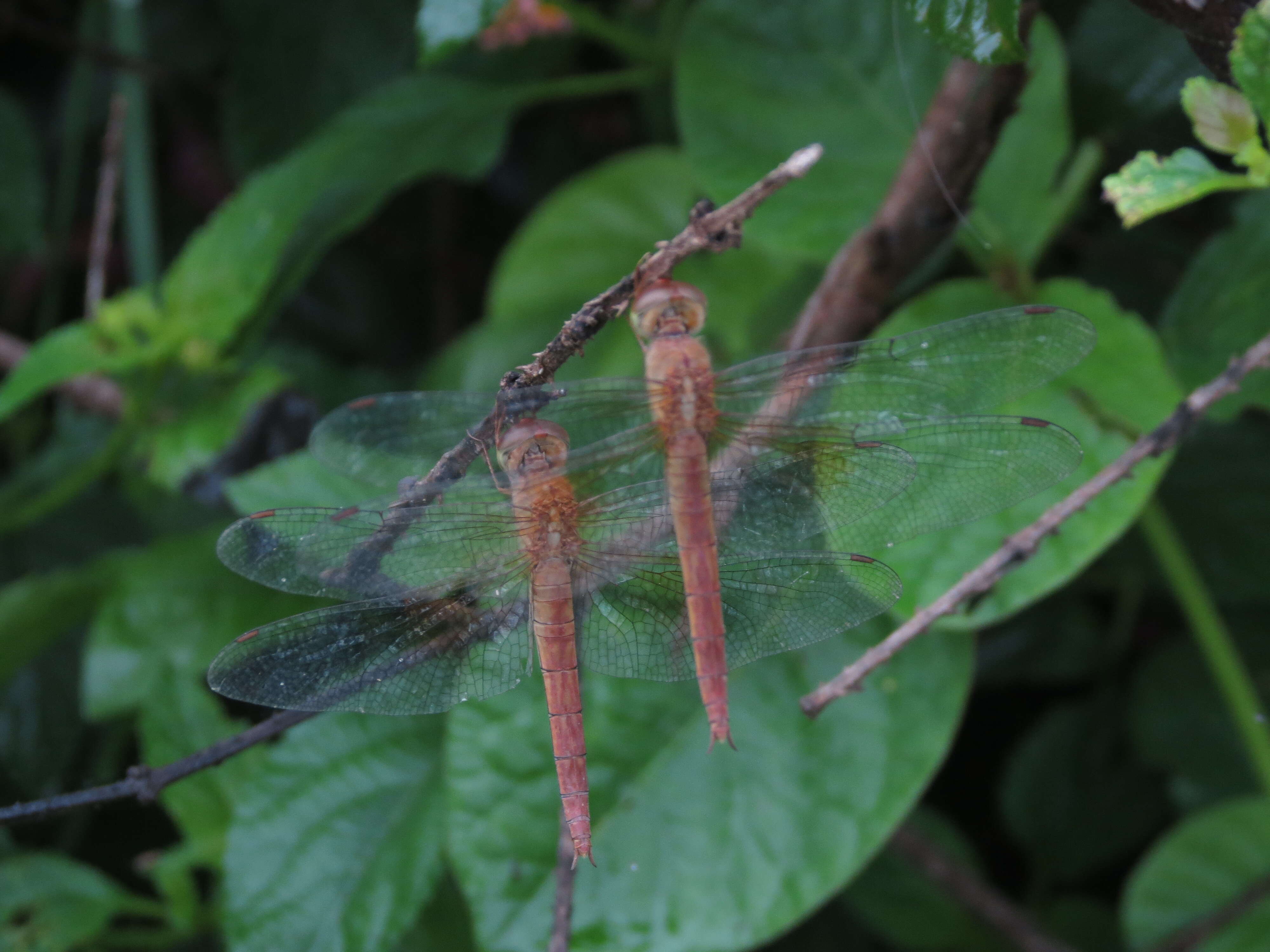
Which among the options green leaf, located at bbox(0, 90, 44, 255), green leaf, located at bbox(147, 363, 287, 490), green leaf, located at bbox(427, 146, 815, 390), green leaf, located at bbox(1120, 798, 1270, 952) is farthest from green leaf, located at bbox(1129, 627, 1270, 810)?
green leaf, located at bbox(0, 90, 44, 255)

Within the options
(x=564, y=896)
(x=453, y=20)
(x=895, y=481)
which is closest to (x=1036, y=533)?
(x=895, y=481)

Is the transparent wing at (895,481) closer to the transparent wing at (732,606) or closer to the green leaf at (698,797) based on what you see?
the transparent wing at (732,606)

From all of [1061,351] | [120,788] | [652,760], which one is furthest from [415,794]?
[1061,351]

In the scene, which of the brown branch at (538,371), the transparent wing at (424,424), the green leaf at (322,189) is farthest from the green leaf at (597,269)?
the brown branch at (538,371)

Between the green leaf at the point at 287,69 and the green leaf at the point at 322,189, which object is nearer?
the green leaf at the point at 322,189

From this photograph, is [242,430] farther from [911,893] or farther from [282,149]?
[911,893]

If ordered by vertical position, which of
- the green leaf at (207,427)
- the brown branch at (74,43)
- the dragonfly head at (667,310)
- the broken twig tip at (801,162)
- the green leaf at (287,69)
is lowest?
the broken twig tip at (801,162)

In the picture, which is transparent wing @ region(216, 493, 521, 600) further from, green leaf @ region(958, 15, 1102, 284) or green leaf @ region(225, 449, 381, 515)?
green leaf @ region(958, 15, 1102, 284)
